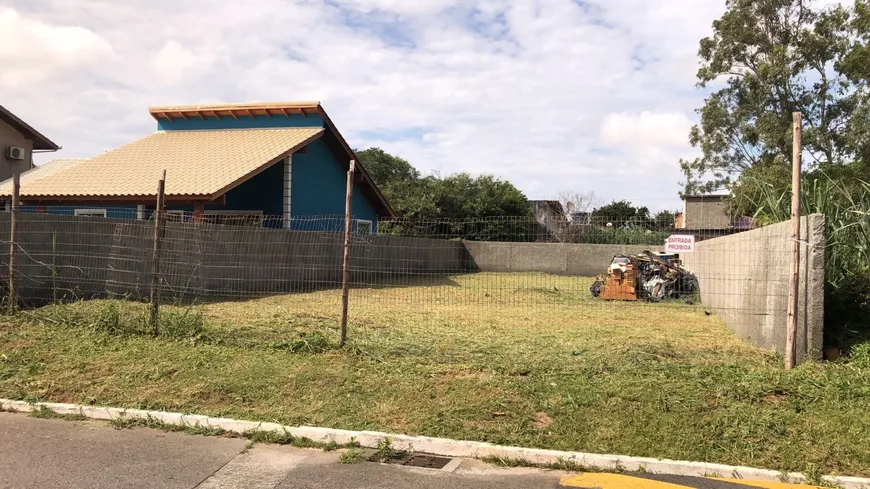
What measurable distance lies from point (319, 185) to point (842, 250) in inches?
665

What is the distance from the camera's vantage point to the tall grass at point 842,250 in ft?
24.0

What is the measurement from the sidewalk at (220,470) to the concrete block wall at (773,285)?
3215 millimetres

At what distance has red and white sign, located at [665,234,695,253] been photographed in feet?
47.6

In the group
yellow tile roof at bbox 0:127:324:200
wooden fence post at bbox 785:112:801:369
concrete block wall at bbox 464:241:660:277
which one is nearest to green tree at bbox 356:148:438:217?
concrete block wall at bbox 464:241:660:277

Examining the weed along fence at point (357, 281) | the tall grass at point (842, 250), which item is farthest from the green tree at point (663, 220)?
the tall grass at point (842, 250)

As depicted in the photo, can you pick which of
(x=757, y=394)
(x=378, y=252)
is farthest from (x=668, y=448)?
(x=378, y=252)

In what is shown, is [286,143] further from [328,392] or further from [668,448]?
[668,448]

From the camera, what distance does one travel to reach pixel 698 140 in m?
30.6

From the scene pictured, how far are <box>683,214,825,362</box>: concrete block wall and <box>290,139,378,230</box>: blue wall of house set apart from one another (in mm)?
12345

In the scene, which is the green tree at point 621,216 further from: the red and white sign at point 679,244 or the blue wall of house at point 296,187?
the blue wall of house at point 296,187

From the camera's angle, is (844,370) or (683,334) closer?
(844,370)

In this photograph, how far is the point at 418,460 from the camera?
15.4 feet

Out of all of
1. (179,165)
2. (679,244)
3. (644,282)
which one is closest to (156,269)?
(679,244)

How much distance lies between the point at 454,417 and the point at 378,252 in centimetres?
814
